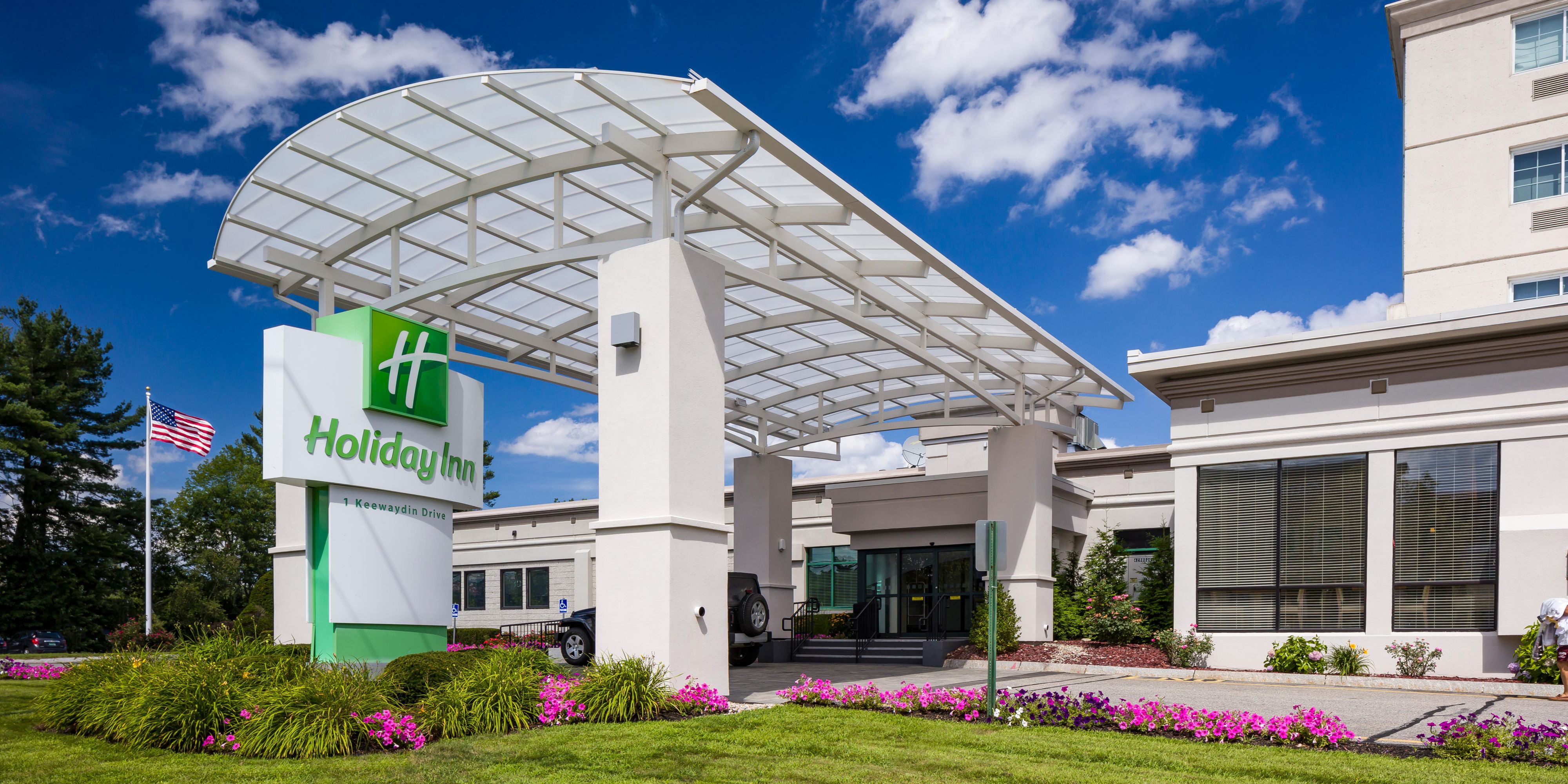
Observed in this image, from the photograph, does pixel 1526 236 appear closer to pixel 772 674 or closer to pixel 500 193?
pixel 772 674

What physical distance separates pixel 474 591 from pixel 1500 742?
34751mm

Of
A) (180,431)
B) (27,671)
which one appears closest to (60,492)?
(180,431)

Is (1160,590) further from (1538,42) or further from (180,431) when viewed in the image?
(180,431)

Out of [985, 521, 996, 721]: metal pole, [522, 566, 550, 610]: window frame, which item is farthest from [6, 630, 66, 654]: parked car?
[985, 521, 996, 721]: metal pole

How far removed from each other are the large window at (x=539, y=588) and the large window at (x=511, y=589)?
1.77ft

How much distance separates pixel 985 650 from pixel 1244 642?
542 cm

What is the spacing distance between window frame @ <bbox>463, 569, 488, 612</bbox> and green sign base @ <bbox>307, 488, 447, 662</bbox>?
2558 cm

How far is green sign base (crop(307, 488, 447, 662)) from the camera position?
12.6 m

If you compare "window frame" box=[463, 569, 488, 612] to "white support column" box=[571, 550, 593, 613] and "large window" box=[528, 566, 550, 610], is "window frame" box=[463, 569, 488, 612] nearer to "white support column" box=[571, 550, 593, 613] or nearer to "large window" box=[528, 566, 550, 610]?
"large window" box=[528, 566, 550, 610]

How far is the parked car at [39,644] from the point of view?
3122cm

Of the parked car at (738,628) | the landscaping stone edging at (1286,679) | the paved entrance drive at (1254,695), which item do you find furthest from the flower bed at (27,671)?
the landscaping stone edging at (1286,679)

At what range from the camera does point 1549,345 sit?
15.7 m

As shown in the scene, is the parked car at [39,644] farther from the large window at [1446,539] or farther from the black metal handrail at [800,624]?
the large window at [1446,539]

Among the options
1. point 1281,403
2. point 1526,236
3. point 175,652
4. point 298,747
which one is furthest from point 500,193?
point 1526,236
